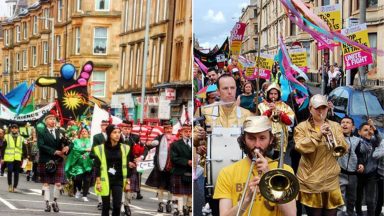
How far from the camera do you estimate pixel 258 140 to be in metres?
4.03

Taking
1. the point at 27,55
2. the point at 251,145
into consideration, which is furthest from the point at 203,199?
the point at 27,55

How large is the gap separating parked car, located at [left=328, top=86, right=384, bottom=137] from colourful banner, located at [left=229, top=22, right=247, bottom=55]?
1131 mm

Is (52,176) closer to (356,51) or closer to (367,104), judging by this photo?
(367,104)

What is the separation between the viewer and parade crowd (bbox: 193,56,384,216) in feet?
13.3

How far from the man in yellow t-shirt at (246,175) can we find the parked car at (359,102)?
152 cm

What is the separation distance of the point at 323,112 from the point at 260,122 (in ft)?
4.58

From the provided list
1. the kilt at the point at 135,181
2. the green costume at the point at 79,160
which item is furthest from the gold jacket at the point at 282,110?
the green costume at the point at 79,160

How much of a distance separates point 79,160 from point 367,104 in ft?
39.1

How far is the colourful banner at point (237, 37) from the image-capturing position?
4477 mm

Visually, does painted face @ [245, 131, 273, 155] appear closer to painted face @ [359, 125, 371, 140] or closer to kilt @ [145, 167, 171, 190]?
painted face @ [359, 125, 371, 140]

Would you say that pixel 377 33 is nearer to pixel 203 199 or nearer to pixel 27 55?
pixel 203 199

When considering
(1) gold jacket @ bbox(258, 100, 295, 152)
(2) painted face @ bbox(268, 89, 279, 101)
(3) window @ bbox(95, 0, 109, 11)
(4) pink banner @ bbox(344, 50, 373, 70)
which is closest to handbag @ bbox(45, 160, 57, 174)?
(3) window @ bbox(95, 0, 109, 11)

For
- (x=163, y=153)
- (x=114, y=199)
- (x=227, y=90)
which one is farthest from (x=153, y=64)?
(x=163, y=153)

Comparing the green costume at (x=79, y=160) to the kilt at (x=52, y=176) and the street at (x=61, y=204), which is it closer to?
the street at (x=61, y=204)
